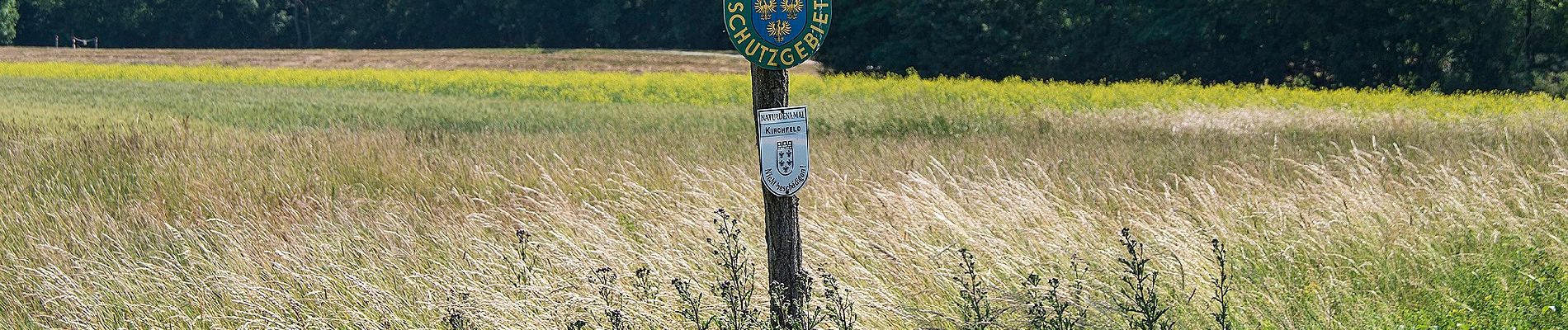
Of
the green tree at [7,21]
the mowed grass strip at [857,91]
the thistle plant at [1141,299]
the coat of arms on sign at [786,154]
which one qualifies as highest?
the coat of arms on sign at [786,154]

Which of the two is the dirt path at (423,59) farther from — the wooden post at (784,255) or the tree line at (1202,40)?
the wooden post at (784,255)

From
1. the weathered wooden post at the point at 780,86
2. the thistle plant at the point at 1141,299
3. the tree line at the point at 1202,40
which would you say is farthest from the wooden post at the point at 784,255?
the tree line at the point at 1202,40

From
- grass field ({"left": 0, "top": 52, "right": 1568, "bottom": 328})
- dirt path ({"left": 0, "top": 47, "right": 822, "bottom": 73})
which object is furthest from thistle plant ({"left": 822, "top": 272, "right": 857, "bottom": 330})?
dirt path ({"left": 0, "top": 47, "right": 822, "bottom": 73})

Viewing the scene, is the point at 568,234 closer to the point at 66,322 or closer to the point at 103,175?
the point at 66,322

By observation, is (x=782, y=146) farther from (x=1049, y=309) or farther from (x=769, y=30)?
(x=1049, y=309)

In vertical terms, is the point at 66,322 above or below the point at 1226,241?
below

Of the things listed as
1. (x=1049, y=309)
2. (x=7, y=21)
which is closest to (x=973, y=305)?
(x=1049, y=309)

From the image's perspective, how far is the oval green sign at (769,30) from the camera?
13.2ft

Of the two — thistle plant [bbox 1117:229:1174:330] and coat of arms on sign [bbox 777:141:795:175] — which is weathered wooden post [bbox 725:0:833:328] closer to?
coat of arms on sign [bbox 777:141:795:175]

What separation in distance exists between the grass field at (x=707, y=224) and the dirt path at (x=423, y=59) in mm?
26861

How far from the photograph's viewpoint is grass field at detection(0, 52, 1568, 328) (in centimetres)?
495

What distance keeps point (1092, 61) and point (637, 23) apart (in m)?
35.2

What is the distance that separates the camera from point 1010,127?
14172 millimetres

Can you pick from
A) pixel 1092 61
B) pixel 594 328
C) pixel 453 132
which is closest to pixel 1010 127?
pixel 453 132
